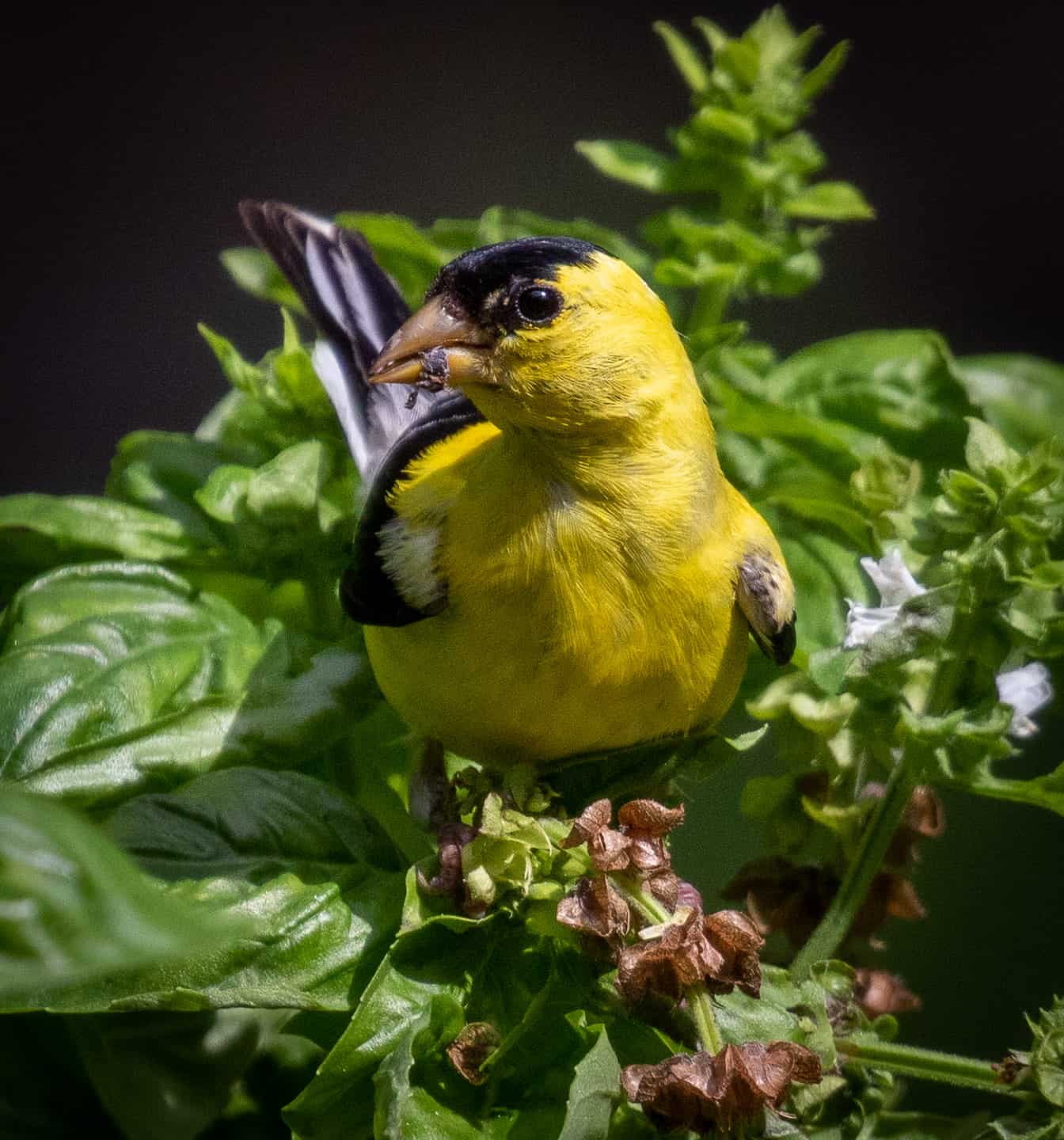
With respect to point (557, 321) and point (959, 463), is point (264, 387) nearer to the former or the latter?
point (557, 321)

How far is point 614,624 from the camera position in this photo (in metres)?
0.72

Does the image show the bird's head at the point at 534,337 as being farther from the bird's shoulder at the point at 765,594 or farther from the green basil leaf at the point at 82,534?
the green basil leaf at the point at 82,534

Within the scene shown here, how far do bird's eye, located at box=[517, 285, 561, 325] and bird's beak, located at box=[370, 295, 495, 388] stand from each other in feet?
0.07

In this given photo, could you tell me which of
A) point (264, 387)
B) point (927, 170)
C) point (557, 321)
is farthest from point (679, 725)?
point (927, 170)

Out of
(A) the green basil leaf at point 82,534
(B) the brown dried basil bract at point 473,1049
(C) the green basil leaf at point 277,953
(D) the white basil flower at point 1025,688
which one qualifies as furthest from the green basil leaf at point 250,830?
(D) the white basil flower at point 1025,688

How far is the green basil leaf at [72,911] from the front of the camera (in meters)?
0.27

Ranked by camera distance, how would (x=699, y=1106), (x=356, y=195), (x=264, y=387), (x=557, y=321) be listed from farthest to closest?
(x=356, y=195) → (x=264, y=387) → (x=557, y=321) → (x=699, y=1106)

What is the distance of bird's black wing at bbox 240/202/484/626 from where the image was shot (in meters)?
0.93

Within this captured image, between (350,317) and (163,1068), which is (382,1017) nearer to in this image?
(163,1068)

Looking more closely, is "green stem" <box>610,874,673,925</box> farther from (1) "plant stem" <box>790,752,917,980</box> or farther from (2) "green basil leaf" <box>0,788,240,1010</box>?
(2) "green basil leaf" <box>0,788,240,1010</box>

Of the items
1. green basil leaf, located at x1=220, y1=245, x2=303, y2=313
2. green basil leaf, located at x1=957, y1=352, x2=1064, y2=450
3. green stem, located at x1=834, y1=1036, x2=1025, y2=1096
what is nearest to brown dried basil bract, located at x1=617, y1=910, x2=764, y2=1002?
green stem, located at x1=834, y1=1036, x2=1025, y2=1096

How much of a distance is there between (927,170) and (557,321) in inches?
40.7

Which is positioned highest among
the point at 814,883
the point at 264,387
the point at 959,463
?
the point at 264,387

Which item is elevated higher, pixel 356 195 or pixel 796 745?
pixel 356 195
